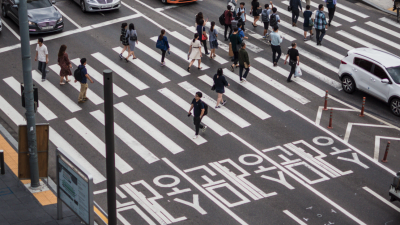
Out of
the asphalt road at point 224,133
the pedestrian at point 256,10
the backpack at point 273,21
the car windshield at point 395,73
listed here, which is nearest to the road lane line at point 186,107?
the asphalt road at point 224,133

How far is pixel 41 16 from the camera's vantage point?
25812mm

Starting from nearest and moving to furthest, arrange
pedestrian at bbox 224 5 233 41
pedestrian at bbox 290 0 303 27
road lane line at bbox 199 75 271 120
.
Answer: road lane line at bbox 199 75 271 120, pedestrian at bbox 224 5 233 41, pedestrian at bbox 290 0 303 27

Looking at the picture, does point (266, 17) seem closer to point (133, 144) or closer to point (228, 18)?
point (228, 18)

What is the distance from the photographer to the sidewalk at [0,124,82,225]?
14.2m

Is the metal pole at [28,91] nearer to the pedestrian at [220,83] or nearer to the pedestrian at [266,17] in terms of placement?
the pedestrian at [220,83]

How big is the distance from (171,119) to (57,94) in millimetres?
4597

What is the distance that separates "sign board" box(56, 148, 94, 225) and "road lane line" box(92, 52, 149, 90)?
840 centimetres

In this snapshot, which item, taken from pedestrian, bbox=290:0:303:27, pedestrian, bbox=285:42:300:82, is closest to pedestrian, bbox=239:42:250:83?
pedestrian, bbox=285:42:300:82

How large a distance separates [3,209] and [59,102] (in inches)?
261

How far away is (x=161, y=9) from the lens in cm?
2881

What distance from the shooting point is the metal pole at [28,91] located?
46.2 ft

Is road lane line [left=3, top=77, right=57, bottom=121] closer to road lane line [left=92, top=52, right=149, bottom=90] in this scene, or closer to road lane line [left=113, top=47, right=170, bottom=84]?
road lane line [left=92, top=52, right=149, bottom=90]

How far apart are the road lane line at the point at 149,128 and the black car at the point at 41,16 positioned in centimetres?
723

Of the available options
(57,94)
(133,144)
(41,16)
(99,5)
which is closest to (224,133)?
(133,144)
